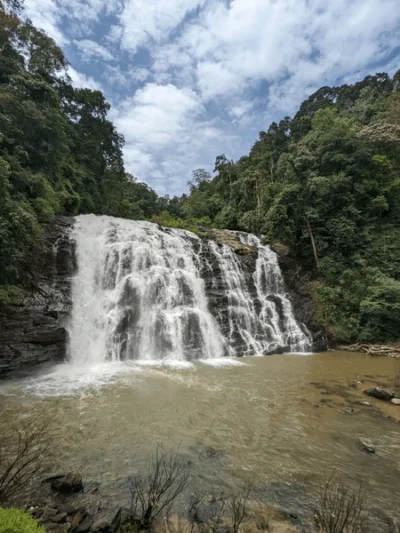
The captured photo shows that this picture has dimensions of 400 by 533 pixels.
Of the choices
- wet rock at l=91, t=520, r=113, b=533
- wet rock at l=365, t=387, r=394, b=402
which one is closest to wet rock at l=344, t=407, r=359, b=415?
wet rock at l=365, t=387, r=394, b=402

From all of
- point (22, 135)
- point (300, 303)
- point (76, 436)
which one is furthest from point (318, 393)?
point (22, 135)

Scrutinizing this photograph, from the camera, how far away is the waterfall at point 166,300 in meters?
11.4

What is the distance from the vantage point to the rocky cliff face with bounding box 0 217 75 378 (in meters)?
9.08

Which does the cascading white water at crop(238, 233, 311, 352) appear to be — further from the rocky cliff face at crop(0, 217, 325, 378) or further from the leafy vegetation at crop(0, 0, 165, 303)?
the leafy vegetation at crop(0, 0, 165, 303)

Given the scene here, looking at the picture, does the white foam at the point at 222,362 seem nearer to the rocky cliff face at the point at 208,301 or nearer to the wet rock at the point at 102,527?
the rocky cliff face at the point at 208,301

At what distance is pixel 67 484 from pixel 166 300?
9527 millimetres

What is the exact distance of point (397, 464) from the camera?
15.1 ft

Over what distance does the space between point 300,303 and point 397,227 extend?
10538 millimetres

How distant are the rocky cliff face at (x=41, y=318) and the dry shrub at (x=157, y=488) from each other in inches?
257

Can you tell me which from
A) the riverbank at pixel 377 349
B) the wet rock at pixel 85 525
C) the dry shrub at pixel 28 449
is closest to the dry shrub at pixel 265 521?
the wet rock at pixel 85 525

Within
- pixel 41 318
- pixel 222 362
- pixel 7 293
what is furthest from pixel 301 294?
pixel 7 293

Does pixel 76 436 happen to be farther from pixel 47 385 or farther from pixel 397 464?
pixel 397 464

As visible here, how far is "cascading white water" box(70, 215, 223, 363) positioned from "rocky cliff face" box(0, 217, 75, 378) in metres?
0.50

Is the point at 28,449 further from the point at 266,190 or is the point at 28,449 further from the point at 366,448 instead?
the point at 266,190
